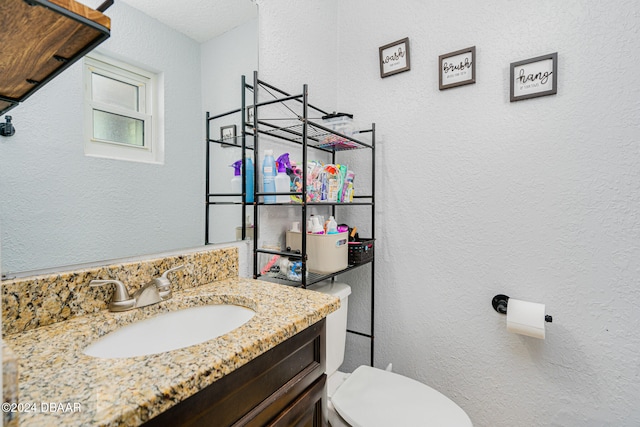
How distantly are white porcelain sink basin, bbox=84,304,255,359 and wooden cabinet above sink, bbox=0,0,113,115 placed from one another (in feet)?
1.86

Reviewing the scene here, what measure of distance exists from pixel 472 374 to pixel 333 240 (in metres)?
0.89

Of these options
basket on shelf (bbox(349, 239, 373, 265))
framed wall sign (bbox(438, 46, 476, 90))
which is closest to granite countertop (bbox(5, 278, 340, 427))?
basket on shelf (bbox(349, 239, 373, 265))

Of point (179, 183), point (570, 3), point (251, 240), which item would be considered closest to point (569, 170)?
point (570, 3)

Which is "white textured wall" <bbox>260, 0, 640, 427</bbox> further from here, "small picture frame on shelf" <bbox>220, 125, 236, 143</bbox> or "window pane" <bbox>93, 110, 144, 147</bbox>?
"window pane" <bbox>93, 110, 144, 147</bbox>

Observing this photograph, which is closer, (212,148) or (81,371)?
(81,371)

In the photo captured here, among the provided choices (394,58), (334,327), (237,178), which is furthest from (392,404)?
(394,58)

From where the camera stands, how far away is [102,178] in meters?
0.79

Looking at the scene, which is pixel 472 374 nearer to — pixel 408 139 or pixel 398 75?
pixel 408 139

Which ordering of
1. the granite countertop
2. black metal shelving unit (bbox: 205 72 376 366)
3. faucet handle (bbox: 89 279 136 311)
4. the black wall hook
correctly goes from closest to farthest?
the granite countertop → the black wall hook → faucet handle (bbox: 89 279 136 311) → black metal shelving unit (bbox: 205 72 376 366)

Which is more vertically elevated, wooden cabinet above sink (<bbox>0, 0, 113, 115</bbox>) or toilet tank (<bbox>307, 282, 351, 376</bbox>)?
wooden cabinet above sink (<bbox>0, 0, 113, 115</bbox>)

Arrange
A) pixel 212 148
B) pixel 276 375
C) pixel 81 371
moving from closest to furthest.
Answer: pixel 81 371 < pixel 276 375 < pixel 212 148

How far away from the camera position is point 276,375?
2.24ft

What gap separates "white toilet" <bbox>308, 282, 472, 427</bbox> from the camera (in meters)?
0.98

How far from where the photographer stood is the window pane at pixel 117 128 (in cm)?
78
